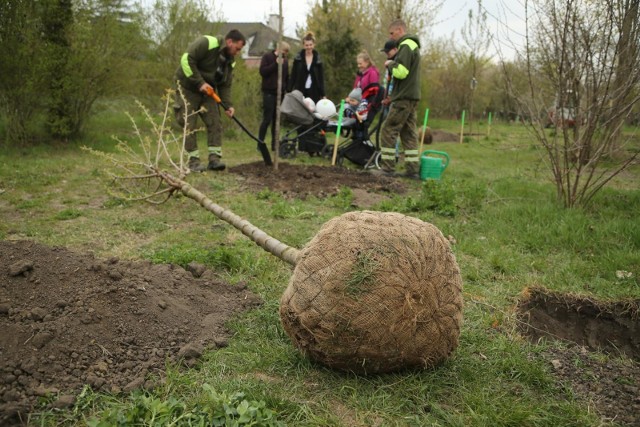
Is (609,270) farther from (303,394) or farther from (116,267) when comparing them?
(116,267)

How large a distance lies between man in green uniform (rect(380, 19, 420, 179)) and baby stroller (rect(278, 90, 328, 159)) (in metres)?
1.83

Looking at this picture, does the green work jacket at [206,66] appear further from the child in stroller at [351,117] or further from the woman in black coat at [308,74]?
the woman in black coat at [308,74]

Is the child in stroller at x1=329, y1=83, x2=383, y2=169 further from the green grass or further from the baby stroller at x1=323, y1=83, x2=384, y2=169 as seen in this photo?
the green grass

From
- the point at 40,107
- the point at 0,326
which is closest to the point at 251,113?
→ the point at 40,107

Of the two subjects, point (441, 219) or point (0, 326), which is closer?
point (0, 326)

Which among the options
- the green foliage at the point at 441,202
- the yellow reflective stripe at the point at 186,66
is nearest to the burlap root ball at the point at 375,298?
the green foliage at the point at 441,202

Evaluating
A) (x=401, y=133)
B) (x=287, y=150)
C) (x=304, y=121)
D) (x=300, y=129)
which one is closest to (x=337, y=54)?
(x=300, y=129)

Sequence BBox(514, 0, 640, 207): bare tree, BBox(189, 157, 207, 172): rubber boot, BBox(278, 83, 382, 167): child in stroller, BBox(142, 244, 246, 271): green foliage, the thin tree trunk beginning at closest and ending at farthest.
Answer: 1. the thin tree trunk
2. BBox(142, 244, 246, 271): green foliage
3. BBox(514, 0, 640, 207): bare tree
4. BBox(189, 157, 207, 172): rubber boot
5. BBox(278, 83, 382, 167): child in stroller

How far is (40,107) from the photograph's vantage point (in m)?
9.94

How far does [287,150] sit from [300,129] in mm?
534

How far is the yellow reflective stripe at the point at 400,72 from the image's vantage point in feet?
27.0

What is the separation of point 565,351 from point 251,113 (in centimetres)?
1229

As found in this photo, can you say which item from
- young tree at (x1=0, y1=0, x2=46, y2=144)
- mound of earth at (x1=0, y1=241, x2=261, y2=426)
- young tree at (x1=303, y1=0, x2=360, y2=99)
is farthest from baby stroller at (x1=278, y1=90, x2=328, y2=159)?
mound of earth at (x1=0, y1=241, x2=261, y2=426)

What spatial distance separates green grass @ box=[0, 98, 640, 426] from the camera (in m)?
2.38
